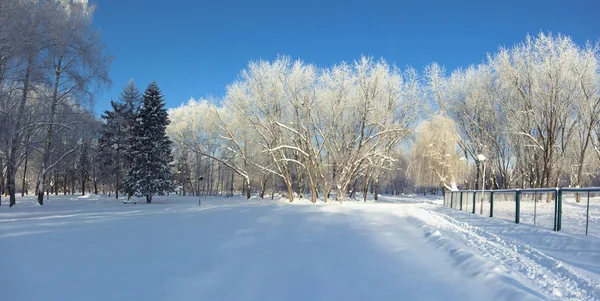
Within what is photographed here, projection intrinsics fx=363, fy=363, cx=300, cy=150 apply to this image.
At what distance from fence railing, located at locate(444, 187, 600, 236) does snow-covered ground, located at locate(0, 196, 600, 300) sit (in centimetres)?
52

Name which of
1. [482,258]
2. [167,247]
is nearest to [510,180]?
[482,258]

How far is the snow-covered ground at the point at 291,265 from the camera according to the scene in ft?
14.9

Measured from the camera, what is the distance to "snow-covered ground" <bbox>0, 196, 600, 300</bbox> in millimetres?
4543

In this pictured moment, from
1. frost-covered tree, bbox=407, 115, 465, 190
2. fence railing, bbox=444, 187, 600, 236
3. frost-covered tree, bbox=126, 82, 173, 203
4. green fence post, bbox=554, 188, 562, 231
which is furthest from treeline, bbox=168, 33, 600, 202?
green fence post, bbox=554, 188, 562, 231

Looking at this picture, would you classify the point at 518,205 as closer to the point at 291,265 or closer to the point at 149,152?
the point at 291,265

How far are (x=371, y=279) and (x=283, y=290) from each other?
4.22 ft

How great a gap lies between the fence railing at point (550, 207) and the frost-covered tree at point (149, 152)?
24.8 meters

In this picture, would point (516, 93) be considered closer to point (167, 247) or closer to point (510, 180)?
point (510, 180)

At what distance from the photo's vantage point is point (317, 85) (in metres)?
26.1

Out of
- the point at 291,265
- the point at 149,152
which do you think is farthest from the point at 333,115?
the point at 291,265

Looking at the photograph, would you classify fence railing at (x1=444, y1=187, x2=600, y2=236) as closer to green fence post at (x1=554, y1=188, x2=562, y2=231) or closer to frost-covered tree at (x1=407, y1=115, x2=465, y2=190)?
green fence post at (x1=554, y1=188, x2=562, y2=231)

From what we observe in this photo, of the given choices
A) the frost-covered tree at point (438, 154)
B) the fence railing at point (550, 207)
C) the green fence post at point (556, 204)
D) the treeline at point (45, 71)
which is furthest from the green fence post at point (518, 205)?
the frost-covered tree at point (438, 154)

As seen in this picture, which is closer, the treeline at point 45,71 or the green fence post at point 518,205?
the green fence post at point 518,205

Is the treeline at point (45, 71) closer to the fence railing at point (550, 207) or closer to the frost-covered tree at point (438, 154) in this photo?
the fence railing at point (550, 207)
